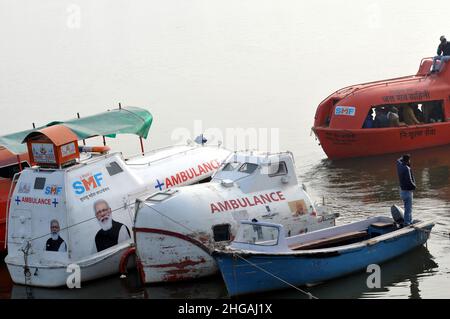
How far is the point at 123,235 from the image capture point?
1909cm

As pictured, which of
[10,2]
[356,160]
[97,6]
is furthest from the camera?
[10,2]

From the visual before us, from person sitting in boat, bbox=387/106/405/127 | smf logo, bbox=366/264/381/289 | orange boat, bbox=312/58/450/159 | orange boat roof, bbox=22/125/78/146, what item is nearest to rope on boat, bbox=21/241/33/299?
orange boat roof, bbox=22/125/78/146

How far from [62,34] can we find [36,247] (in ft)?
156

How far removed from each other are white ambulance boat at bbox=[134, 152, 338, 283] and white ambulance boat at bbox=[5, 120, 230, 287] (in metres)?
0.96

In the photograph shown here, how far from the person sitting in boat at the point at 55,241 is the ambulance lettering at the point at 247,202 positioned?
135 inches

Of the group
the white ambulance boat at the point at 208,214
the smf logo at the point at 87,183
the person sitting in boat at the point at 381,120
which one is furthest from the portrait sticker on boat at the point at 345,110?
the smf logo at the point at 87,183

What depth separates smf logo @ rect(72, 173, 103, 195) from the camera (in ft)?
61.1

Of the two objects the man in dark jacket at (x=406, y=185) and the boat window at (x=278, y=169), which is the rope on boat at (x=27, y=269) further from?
the man in dark jacket at (x=406, y=185)

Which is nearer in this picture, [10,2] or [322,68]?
[322,68]

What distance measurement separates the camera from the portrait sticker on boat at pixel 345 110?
2831cm

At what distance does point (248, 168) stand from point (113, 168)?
3.16 meters

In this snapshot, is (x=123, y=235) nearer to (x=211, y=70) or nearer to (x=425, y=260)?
(x=425, y=260)
